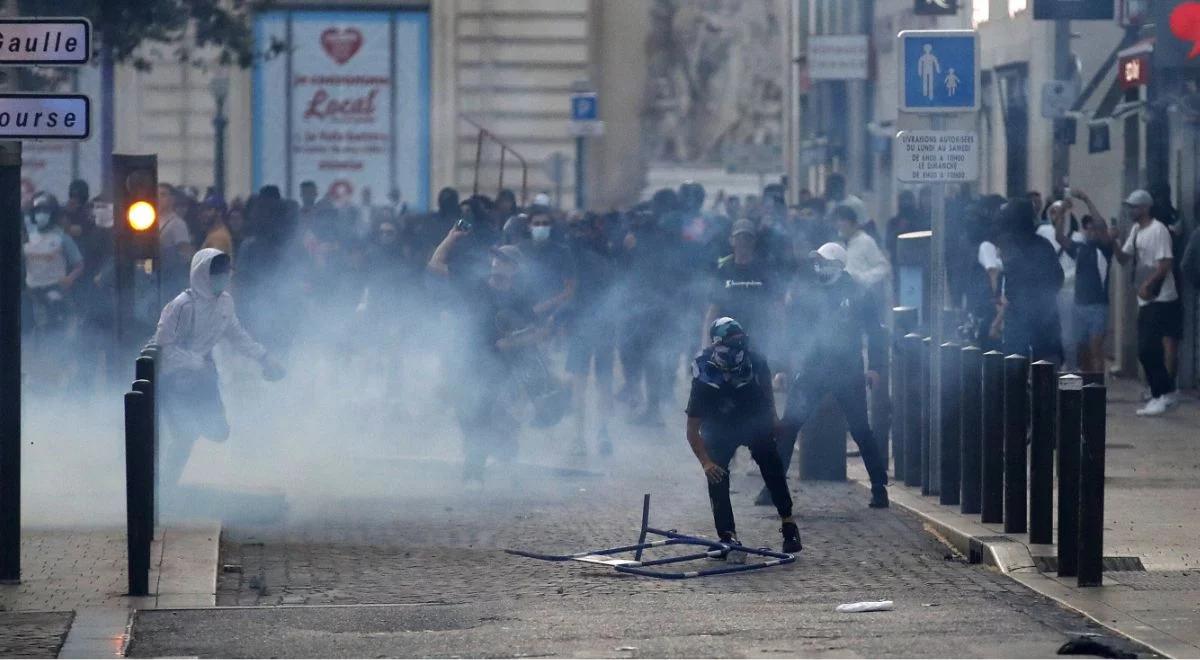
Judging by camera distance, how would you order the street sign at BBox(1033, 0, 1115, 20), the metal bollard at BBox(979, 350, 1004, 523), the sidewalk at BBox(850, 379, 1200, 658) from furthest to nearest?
the street sign at BBox(1033, 0, 1115, 20)
the metal bollard at BBox(979, 350, 1004, 523)
the sidewalk at BBox(850, 379, 1200, 658)

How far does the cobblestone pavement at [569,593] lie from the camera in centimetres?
837

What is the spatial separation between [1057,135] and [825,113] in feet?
60.6

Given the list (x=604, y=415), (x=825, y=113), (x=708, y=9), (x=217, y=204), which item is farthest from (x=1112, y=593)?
(x=708, y=9)

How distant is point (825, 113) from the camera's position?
42.0 m

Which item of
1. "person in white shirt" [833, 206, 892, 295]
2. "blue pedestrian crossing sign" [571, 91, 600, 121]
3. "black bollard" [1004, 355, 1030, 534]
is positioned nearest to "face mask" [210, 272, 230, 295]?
"black bollard" [1004, 355, 1030, 534]

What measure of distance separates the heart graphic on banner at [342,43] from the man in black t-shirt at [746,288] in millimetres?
26736

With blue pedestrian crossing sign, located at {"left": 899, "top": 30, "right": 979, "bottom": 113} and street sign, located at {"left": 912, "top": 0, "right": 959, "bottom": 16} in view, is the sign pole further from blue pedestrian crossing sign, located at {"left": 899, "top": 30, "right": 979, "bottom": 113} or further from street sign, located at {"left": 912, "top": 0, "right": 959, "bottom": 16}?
street sign, located at {"left": 912, "top": 0, "right": 959, "bottom": 16}

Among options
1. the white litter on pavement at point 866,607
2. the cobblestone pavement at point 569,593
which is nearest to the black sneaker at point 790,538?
the cobblestone pavement at point 569,593

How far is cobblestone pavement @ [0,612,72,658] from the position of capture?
8.11 m

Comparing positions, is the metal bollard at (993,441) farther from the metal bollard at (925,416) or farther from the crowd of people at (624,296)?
the metal bollard at (925,416)

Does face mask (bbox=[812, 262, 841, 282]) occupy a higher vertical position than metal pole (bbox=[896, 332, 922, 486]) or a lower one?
higher

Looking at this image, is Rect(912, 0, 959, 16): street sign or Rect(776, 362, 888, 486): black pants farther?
Rect(912, 0, 959, 16): street sign

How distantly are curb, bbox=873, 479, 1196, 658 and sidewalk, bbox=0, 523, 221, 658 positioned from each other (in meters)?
3.46

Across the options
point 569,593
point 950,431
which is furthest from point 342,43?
point 569,593
